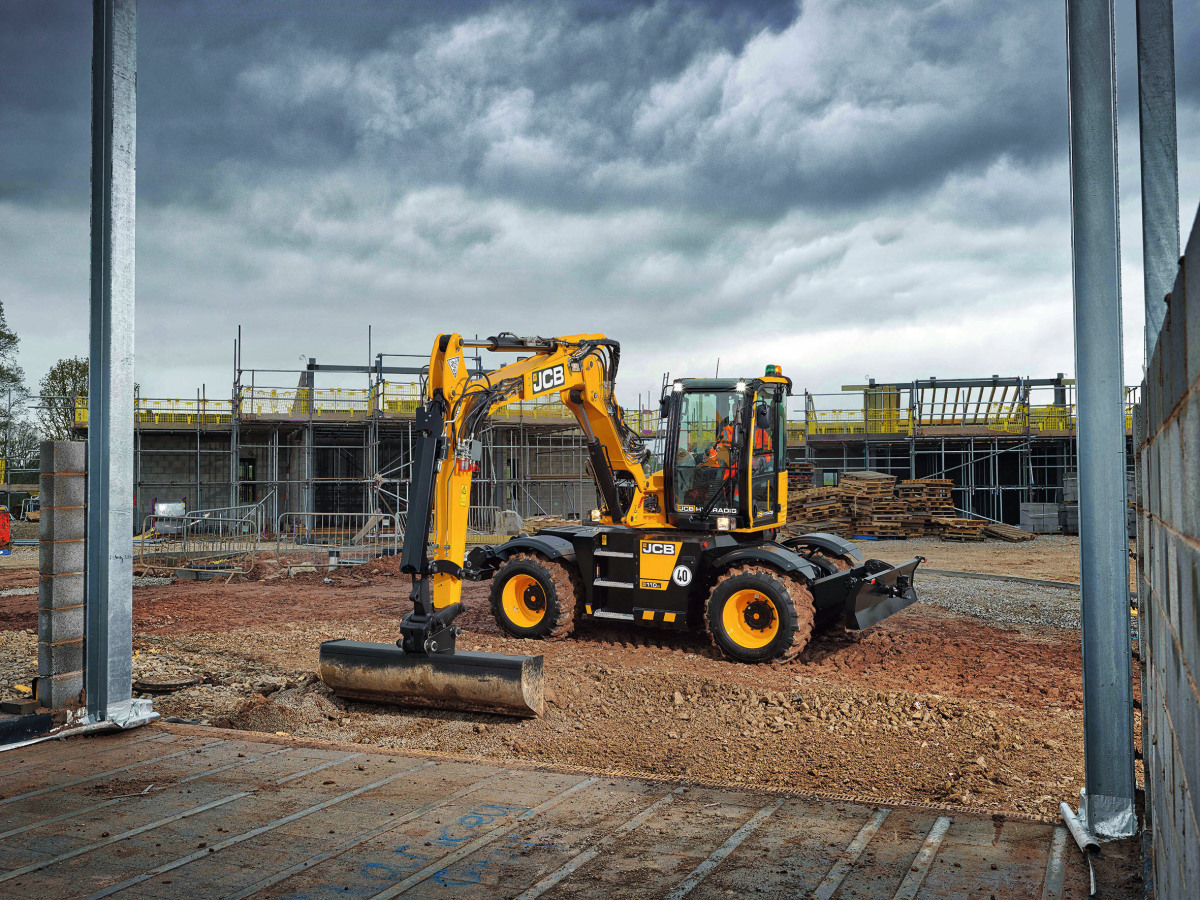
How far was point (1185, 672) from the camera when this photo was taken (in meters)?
1.77

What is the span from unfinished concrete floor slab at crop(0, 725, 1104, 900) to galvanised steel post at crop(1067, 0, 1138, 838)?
1.56ft

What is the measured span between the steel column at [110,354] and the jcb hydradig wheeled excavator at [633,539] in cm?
200

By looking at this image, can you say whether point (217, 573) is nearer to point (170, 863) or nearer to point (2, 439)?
point (170, 863)

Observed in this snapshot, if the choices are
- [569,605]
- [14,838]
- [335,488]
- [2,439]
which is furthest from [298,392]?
[14,838]

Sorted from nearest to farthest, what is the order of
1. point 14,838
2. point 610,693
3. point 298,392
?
point 14,838, point 610,693, point 298,392

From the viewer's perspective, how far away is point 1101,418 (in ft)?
14.3

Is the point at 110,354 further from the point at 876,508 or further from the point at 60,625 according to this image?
the point at 876,508

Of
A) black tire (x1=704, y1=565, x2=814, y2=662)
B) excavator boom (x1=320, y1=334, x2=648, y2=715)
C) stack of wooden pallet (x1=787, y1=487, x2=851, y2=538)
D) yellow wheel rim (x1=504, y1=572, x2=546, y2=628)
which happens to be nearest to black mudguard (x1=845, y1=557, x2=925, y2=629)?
black tire (x1=704, y1=565, x2=814, y2=662)

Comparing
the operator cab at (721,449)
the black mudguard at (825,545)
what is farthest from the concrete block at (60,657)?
the black mudguard at (825,545)

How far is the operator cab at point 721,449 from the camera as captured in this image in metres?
9.84

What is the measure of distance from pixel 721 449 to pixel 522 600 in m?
3.08

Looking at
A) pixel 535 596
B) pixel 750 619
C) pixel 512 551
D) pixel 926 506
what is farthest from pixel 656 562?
pixel 926 506

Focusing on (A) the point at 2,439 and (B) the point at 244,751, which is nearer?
(B) the point at 244,751

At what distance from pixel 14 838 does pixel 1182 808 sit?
4.97m
